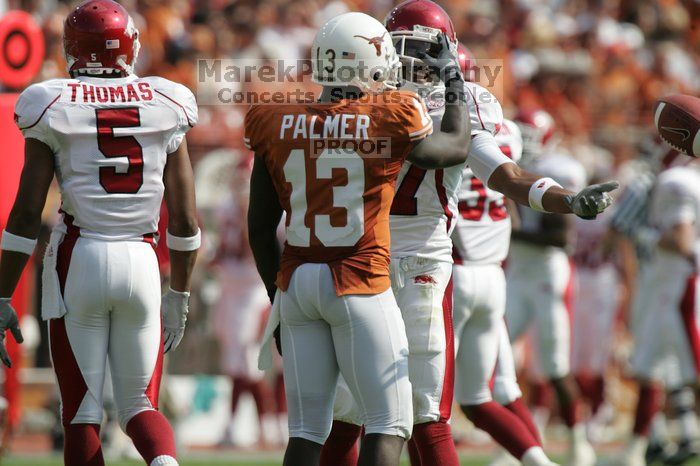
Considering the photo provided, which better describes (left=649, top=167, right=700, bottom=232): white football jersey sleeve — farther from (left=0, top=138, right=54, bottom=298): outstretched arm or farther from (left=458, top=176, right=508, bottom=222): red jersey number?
(left=0, top=138, right=54, bottom=298): outstretched arm

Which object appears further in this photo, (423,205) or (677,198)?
(677,198)

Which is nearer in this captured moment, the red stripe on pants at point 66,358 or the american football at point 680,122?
the red stripe on pants at point 66,358

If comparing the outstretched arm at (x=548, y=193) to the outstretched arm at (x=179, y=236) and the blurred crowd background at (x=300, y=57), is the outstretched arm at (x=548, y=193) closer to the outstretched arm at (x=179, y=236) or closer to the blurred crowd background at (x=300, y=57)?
the outstretched arm at (x=179, y=236)

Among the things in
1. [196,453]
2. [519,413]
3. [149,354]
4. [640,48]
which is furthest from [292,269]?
[640,48]

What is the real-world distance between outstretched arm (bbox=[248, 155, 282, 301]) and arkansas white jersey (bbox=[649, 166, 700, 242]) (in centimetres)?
396

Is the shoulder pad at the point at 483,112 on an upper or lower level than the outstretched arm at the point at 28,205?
upper

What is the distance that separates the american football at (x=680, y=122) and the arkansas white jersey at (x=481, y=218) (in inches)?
33.1

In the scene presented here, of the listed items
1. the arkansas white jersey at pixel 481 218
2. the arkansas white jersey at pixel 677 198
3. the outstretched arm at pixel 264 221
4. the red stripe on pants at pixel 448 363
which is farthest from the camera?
the arkansas white jersey at pixel 677 198

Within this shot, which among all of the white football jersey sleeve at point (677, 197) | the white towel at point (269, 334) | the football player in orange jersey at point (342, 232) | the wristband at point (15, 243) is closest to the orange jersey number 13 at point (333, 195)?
the football player in orange jersey at point (342, 232)

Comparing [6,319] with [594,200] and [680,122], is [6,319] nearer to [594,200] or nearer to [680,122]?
[594,200]

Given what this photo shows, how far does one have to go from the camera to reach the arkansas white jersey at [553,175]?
310 inches

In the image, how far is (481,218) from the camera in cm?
602

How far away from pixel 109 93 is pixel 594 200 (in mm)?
1843

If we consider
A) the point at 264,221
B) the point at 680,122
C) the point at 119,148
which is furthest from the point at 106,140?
the point at 680,122
